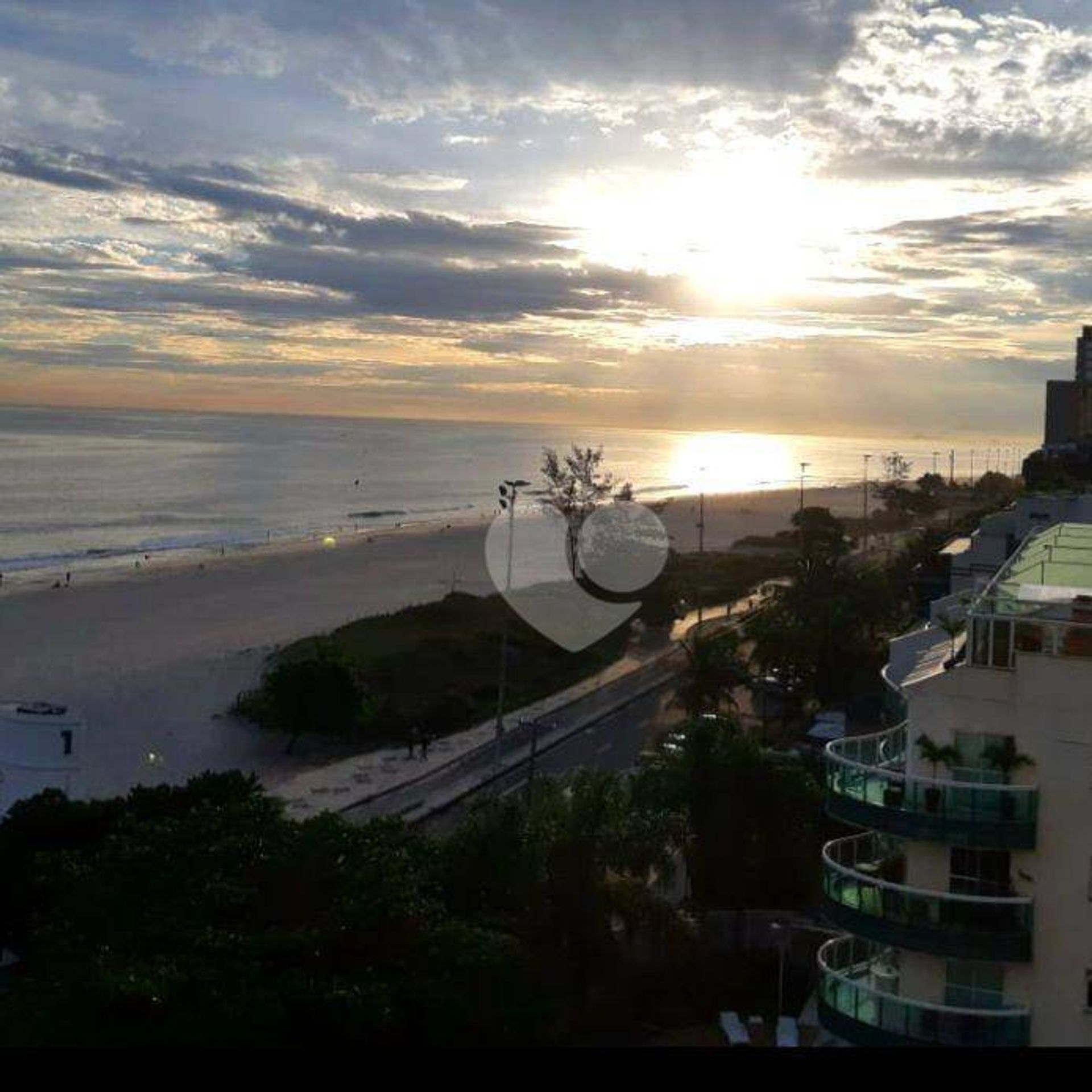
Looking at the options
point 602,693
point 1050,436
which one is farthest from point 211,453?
point 602,693

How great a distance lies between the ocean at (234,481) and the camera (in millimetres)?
55875

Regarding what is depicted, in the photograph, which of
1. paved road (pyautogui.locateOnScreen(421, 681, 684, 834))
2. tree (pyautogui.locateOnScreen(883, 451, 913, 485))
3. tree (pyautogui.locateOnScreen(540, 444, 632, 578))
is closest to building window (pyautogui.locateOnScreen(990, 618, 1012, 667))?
paved road (pyautogui.locateOnScreen(421, 681, 684, 834))

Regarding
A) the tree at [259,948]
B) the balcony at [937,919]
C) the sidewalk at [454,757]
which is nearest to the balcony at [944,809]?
the balcony at [937,919]

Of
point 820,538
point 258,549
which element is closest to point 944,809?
point 820,538

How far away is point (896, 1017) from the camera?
26.3 ft

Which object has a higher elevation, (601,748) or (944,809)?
(944,809)

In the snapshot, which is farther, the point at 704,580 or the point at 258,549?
the point at 258,549

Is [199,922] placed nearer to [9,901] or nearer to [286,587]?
[9,901]

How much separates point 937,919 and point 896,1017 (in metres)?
0.65

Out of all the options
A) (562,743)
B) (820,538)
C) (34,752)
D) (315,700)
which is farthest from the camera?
(820,538)

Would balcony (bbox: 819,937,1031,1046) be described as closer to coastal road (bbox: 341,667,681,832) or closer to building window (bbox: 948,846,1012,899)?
building window (bbox: 948,846,1012,899)

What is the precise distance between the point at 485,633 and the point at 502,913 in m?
22.8

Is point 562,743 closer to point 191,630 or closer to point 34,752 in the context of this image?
point 34,752

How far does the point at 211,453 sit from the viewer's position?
11388cm
